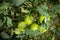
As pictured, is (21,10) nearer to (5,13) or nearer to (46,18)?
(5,13)

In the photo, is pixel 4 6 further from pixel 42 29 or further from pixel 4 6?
pixel 42 29

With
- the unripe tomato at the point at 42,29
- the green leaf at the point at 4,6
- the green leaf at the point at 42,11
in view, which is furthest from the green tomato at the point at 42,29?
the green leaf at the point at 4,6

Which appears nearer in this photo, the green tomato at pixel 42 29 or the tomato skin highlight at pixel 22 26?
the green tomato at pixel 42 29

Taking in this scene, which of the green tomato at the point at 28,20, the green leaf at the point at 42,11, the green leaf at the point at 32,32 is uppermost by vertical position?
the green leaf at the point at 42,11

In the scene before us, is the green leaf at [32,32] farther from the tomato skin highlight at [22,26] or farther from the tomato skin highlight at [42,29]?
the tomato skin highlight at [22,26]

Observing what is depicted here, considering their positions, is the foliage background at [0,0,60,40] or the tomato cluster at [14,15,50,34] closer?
the foliage background at [0,0,60,40]

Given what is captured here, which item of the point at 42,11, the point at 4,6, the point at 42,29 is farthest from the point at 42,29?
the point at 4,6

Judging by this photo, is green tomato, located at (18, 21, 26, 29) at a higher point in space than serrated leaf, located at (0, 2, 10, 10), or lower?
lower

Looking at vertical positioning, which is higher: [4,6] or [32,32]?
[4,6]

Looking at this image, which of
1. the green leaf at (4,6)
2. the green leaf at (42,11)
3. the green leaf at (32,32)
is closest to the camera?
the green leaf at (32,32)

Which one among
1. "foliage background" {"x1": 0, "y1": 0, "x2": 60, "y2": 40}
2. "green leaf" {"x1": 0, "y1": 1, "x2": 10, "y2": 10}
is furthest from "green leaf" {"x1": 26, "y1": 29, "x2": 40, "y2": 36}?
"green leaf" {"x1": 0, "y1": 1, "x2": 10, "y2": 10}

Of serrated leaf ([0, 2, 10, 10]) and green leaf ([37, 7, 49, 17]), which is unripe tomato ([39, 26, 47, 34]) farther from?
serrated leaf ([0, 2, 10, 10])

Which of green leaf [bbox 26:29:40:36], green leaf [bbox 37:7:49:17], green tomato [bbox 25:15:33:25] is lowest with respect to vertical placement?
green leaf [bbox 26:29:40:36]

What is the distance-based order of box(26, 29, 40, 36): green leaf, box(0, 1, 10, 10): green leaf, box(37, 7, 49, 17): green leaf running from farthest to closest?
box(0, 1, 10, 10): green leaf, box(37, 7, 49, 17): green leaf, box(26, 29, 40, 36): green leaf
